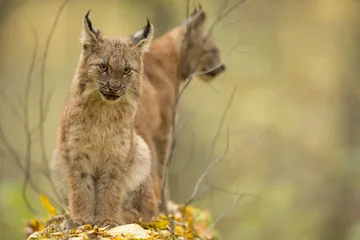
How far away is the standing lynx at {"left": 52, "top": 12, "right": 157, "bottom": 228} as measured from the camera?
24.5 ft

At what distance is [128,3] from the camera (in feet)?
68.3

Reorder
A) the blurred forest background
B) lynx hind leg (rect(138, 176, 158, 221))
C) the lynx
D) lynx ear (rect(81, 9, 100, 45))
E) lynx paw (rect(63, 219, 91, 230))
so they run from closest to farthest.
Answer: lynx ear (rect(81, 9, 100, 45)), lynx paw (rect(63, 219, 91, 230)), lynx hind leg (rect(138, 176, 158, 221)), the lynx, the blurred forest background

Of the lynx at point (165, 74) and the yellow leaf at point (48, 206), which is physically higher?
the lynx at point (165, 74)

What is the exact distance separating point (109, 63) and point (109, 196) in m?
1.22

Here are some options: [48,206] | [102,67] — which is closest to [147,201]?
[48,206]

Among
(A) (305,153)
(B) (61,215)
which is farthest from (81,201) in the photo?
(A) (305,153)

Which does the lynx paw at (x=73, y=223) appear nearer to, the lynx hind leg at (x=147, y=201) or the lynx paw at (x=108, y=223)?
the lynx paw at (x=108, y=223)

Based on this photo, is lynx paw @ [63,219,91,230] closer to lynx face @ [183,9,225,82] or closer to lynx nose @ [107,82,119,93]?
lynx nose @ [107,82,119,93]

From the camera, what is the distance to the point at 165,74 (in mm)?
11047

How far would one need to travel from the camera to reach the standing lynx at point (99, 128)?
7469 mm

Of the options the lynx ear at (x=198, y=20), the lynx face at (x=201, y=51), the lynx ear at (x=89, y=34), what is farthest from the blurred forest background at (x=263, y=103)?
the lynx ear at (x=89, y=34)

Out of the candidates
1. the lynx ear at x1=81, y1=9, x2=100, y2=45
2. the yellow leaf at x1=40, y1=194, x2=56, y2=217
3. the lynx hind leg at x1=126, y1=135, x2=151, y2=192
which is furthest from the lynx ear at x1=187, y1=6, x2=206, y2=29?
the lynx ear at x1=81, y1=9, x2=100, y2=45

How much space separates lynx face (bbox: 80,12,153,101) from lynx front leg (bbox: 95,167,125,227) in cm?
75

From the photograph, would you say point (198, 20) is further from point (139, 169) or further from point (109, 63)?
point (109, 63)
